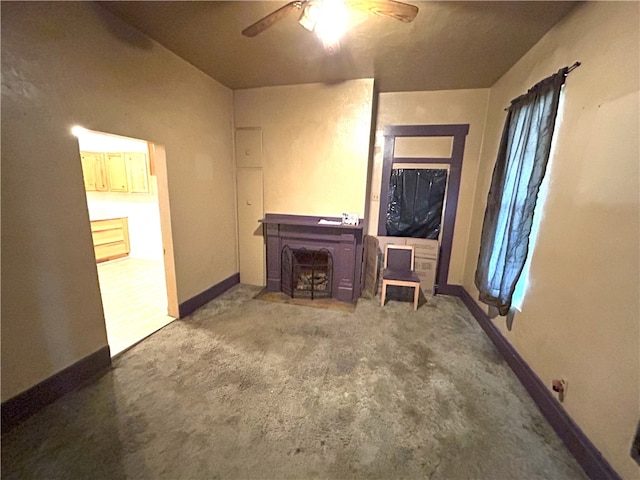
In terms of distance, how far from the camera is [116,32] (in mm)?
1932

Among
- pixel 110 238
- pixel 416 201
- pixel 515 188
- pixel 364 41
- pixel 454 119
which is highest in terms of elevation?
pixel 364 41

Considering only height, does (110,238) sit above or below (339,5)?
below

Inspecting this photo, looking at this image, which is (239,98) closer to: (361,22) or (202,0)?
(202,0)

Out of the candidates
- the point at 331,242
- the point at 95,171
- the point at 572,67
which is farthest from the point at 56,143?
the point at 95,171

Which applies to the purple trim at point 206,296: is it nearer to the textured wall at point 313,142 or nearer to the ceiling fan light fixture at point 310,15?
the textured wall at point 313,142

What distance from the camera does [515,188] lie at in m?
2.04

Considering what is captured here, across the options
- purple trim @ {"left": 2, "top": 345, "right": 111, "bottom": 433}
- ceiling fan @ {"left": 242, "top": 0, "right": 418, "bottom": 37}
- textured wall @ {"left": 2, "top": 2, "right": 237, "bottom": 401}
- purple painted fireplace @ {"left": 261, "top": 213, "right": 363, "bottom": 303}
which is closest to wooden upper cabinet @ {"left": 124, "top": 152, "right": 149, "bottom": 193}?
textured wall @ {"left": 2, "top": 2, "right": 237, "bottom": 401}

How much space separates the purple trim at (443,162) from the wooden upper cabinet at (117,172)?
4511 millimetres

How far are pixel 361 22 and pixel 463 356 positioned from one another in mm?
2808

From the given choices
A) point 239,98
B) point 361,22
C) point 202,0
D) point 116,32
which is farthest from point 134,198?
point 361,22

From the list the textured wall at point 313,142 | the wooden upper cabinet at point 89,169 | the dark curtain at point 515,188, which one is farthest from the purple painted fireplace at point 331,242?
the wooden upper cabinet at point 89,169

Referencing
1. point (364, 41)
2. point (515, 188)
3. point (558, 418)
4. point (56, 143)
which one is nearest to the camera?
point (558, 418)

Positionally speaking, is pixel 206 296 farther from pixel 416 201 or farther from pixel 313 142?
pixel 416 201

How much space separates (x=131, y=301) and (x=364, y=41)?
3693 mm
